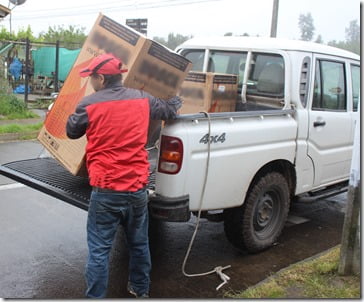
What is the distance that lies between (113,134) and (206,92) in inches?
75.9

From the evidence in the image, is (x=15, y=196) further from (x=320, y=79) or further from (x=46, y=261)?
(x=320, y=79)

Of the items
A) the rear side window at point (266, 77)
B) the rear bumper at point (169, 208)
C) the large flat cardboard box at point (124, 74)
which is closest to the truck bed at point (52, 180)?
the large flat cardboard box at point (124, 74)

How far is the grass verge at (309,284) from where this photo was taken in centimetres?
365

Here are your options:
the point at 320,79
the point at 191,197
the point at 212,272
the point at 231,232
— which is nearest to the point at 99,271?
the point at 191,197

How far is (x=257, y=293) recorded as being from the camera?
364 centimetres

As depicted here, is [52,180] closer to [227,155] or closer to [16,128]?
[227,155]

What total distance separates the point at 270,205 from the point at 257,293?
1337 millimetres

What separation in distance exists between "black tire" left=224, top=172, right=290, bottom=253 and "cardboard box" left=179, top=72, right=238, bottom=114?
1007mm

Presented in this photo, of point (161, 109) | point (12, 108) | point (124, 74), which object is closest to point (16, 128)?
point (12, 108)

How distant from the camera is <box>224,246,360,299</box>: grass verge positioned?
365 centimetres

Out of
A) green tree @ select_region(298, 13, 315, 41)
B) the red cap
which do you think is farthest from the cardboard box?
green tree @ select_region(298, 13, 315, 41)

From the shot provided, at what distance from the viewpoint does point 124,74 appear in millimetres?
3887

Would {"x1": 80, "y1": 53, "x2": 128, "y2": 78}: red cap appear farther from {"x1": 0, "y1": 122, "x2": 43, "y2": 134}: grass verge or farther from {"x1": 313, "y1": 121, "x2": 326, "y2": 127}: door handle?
{"x1": 0, "y1": 122, "x2": 43, "y2": 134}: grass verge

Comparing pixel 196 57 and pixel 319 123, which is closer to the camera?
pixel 319 123
